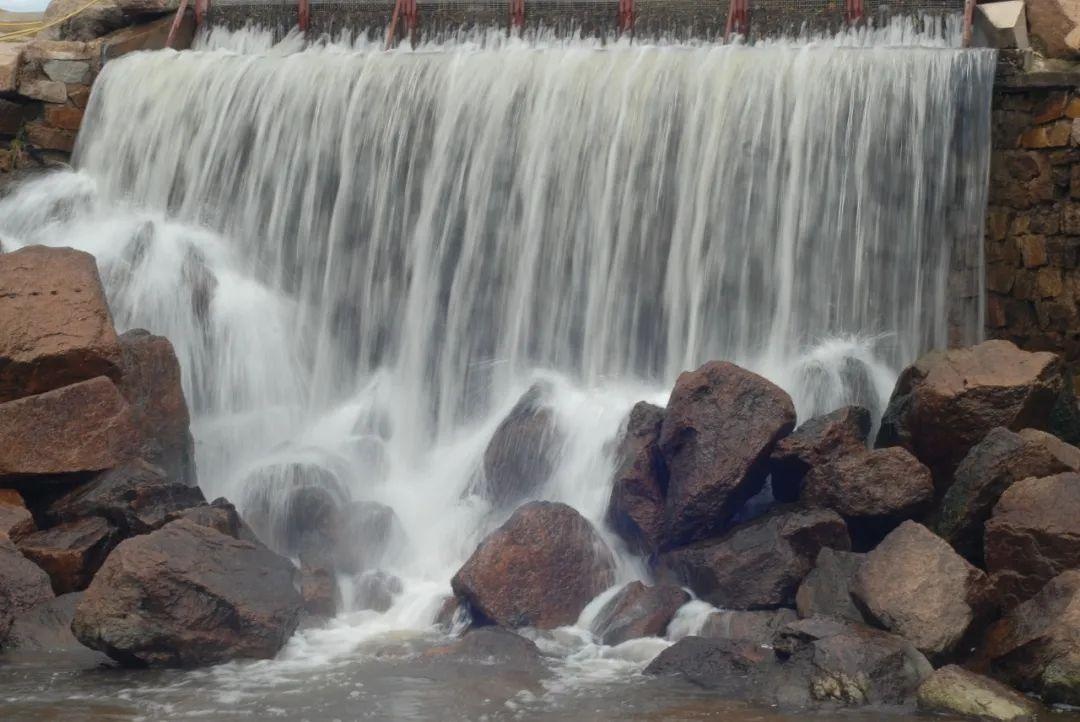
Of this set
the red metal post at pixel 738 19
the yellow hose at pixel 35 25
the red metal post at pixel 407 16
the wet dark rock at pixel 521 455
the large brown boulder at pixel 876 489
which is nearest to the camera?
the large brown boulder at pixel 876 489

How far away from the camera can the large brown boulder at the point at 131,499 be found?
12234 mm

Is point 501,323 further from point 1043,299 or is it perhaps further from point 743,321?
point 1043,299

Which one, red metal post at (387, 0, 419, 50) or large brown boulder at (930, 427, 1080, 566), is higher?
red metal post at (387, 0, 419, 50)

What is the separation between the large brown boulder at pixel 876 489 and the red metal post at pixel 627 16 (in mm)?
8450

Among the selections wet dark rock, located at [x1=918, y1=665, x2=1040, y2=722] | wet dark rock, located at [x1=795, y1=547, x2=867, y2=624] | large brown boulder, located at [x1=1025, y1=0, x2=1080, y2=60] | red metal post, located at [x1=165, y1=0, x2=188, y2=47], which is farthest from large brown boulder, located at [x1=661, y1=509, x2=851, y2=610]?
red metal post, located at [x1=165, y1=0, x2=188, y2=47]

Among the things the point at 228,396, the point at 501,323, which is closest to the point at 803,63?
the point at 501,323

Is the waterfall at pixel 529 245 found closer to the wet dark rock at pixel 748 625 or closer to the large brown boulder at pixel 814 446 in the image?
the large brown boulder at pixel 814 446

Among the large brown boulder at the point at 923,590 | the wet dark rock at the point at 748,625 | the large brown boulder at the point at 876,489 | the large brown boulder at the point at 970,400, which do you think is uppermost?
the large brown boulder at the point at 970,400

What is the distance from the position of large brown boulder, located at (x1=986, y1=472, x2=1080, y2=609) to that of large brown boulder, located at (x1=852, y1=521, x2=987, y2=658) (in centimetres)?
34

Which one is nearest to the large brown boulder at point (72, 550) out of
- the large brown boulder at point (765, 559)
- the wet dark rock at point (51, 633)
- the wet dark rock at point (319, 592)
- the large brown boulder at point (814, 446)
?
the wet dark rock at point (51, 633)

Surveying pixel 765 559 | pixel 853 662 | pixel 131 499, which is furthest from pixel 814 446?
pixel 131 499

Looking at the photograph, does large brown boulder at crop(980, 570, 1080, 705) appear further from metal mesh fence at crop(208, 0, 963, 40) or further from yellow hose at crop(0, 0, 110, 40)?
yellow hose at crop(0, 0, 110, 40)

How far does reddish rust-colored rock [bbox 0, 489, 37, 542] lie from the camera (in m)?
12.1

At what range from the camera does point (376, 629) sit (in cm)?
1188
